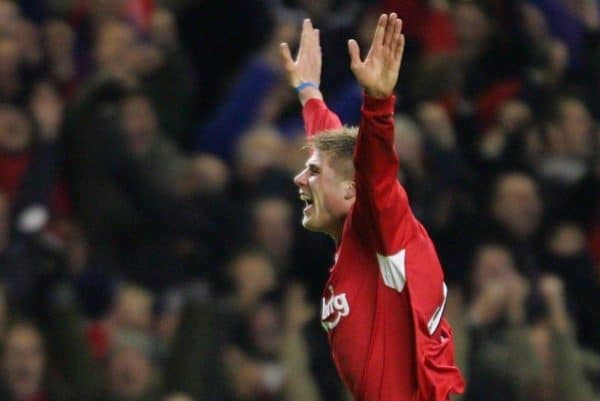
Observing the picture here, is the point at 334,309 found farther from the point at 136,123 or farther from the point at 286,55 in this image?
the point at 136,123

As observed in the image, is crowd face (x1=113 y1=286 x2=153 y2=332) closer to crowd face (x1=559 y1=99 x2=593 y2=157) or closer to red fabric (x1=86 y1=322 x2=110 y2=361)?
red fabric (x1=86 y1=322 x2=110 y2=361)

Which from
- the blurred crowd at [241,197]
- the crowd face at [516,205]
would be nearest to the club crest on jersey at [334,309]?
the blurred crowd at [241,197]

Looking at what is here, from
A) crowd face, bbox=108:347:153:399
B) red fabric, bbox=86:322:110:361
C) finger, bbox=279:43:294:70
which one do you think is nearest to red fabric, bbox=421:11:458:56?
red fabric, bbox=86:322:110:361

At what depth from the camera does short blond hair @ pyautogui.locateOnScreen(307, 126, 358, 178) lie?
5547mm

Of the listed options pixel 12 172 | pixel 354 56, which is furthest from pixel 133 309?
pixel 354 56

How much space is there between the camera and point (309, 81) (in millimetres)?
6461

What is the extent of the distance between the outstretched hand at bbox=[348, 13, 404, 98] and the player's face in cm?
58

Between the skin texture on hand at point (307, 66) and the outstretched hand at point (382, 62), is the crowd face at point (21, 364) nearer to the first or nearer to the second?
the skin texture on hand at point (307, 66)

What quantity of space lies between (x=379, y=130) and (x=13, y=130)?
11.0ft

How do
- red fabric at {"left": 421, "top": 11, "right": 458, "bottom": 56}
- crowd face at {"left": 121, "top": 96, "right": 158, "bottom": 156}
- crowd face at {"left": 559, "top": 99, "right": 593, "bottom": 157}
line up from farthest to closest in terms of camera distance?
1. red fabric at {"left": 421, "top": 11, "right": 458, "bottom": 56}
2. crowd face at {"left": 559, "top": 99, "right": 593, "bottom": 157}
3. crowd face at {"left": 121, "top": 96, "right": 158, "bottom": 156}

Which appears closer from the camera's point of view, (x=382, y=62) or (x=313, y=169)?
(x=382, y=62)

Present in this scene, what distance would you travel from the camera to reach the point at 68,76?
8688 millimetres

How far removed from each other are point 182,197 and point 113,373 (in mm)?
1085

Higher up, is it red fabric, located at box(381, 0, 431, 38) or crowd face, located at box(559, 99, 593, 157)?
red fabric, located at box(381, 0, 431, 38)
